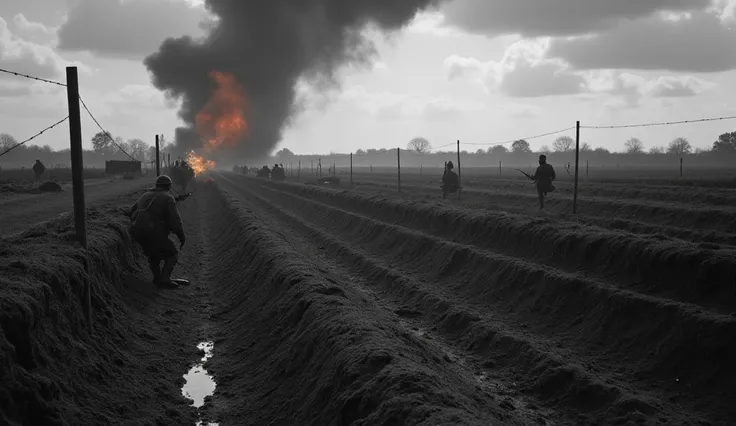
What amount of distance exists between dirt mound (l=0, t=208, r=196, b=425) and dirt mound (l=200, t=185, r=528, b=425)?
103 cm

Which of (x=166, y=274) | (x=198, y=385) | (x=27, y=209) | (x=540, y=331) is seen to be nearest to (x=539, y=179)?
(x=540, y=331)

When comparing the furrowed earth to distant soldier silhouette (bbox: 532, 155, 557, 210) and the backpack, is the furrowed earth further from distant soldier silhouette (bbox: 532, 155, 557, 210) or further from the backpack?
distant soldier silhouette (bbox: 532, 155, 557, 210)

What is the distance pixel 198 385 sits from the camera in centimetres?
900

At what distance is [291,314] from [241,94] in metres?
73.8

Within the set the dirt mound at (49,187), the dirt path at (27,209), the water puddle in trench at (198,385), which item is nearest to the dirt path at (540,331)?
the water puddle in trench at (198,385)

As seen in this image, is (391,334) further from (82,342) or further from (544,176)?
(544,176)

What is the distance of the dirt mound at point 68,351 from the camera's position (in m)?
6.50

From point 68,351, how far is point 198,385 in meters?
1.86

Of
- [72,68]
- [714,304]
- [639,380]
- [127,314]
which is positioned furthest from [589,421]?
[72,68]

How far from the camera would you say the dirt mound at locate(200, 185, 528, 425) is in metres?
Result: 6.44

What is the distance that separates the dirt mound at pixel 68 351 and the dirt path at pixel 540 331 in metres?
Result: 4.32

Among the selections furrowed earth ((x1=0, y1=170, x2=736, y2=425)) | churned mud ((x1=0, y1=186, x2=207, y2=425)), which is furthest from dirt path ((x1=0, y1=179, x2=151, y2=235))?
churned mud ((x1=0, y1=186, x2=207, y2=425))

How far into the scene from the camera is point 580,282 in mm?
11547

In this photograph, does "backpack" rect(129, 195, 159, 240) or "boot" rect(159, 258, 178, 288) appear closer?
"backpack" rect(129, 195, 159, 240)
